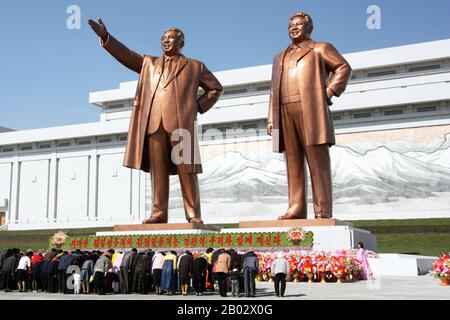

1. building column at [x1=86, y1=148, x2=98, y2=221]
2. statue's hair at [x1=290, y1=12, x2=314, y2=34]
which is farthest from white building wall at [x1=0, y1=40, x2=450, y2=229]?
statue's hair at [x1=290, y1=12, x2=314, y2=34]

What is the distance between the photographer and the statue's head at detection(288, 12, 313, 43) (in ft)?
38.0

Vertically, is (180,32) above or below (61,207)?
above

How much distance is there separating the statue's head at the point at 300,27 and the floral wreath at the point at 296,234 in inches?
160

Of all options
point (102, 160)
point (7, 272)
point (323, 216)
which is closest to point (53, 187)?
point (102, 160)

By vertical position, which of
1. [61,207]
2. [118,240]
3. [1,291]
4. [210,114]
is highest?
[210,114]

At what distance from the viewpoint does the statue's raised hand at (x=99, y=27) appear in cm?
1175

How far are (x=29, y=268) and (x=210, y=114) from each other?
72.4ft

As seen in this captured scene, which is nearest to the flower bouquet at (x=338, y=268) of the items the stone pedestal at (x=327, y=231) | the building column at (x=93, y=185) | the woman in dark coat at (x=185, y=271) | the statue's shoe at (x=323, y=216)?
the stone pedestal at (x=327, y=231)

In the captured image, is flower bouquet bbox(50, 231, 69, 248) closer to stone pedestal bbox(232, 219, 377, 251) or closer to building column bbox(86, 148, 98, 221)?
stone pedestal bbox(232, 219, 377, 251)

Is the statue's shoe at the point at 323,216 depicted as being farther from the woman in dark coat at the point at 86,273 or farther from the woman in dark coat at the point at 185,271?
the woman in dark coat at the point at 86,273
